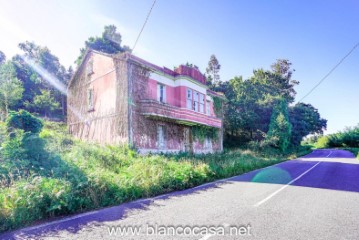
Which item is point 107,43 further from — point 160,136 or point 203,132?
point 160,136

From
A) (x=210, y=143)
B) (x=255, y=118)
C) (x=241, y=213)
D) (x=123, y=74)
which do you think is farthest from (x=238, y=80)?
(x=241, y=213)

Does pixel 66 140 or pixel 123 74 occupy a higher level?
pixel 123 74

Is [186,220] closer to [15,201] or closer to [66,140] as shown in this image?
[15,201]

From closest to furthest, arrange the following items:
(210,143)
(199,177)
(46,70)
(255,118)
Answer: (199,177), (210,143), (255,118), (46,70)

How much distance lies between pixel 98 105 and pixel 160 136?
615 cm

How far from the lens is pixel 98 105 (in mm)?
19656

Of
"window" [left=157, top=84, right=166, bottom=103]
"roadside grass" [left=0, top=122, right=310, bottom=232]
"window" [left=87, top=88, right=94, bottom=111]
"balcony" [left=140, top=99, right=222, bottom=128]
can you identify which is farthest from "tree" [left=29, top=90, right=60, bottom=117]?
"roadside grass" [left=0, top=122, right=310, bottom=232]

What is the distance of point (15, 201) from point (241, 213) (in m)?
5.40

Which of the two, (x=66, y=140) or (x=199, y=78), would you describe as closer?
(x=66, y=140)

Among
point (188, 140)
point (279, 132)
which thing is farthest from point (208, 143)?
point (279, 132)

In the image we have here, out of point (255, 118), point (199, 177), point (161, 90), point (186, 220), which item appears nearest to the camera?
point (186, 220)

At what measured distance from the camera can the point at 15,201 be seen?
17.1 ft

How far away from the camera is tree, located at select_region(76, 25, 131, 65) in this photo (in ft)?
133

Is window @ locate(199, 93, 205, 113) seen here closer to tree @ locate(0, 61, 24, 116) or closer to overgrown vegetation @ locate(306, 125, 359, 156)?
tree @ locate(0, 61, 24, 116)
